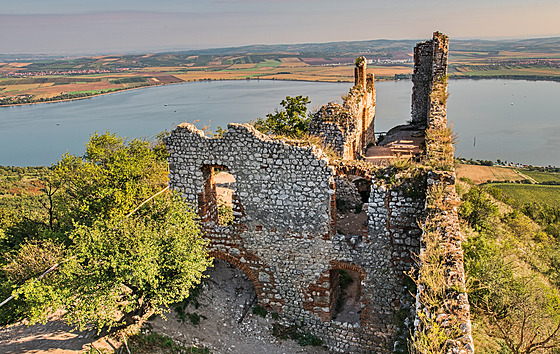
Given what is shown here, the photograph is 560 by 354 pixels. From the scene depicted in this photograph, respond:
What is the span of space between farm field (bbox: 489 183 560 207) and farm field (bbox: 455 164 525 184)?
6.15 ft

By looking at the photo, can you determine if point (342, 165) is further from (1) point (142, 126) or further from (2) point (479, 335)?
(1) point (142, 126)

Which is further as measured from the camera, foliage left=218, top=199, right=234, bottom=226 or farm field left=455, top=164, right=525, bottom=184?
farm field left=455, top=164, right=525, bottom=184

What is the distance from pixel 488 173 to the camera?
43.6m

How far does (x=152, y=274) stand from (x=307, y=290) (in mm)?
3679

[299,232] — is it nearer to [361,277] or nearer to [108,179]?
[361,277]

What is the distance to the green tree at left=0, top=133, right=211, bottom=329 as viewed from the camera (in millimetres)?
7973

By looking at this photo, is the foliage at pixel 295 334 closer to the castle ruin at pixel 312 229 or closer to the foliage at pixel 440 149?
the castle ruin at pixel 312 229

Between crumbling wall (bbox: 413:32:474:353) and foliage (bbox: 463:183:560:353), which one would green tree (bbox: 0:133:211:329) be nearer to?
crumbling wall (bbox: 413:32:474:353)

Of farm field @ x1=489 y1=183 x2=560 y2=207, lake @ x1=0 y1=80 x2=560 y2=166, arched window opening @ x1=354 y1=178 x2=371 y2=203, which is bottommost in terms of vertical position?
farm field @ x1=489 y1=183 x2=560 y2=207

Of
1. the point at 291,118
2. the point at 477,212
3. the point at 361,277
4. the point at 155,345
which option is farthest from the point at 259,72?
the point at 155,345

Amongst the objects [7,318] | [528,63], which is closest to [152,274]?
[7,318]

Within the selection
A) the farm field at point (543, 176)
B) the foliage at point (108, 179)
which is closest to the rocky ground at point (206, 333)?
the foliage at point (108, 179)

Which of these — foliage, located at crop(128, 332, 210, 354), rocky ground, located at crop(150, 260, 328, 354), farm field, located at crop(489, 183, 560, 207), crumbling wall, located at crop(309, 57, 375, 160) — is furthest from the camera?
farm field, located at crop(489, 183, 560, 207)

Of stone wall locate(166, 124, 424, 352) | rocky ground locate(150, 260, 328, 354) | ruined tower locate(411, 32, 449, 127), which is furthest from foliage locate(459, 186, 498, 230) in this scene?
rocky ground locate(150, 260, 328, 354)
